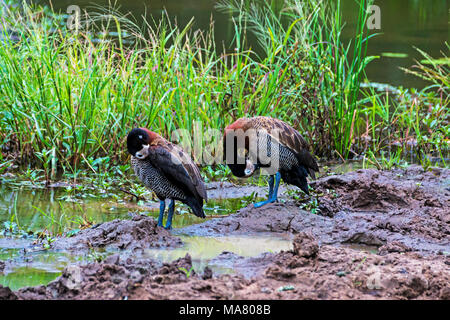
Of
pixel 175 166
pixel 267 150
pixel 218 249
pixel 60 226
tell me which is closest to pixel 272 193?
pixel 267 150

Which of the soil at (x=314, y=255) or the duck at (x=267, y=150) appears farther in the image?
the duck at (x=267, y=150)

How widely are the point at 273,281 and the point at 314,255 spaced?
52 cm

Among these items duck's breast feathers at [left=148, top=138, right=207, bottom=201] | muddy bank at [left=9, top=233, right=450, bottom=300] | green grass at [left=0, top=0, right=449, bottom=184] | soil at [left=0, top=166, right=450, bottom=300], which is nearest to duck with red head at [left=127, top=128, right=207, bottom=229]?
duck's breast feathers at [left=148, top=138, right=207, bottom=201]

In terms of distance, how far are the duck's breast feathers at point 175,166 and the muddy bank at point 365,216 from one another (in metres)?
0.35

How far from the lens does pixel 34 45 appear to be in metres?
7.59

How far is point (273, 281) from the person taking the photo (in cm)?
407

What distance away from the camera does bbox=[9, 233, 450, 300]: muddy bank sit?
3.85m

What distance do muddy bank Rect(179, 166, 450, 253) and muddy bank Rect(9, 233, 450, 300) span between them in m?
0.83

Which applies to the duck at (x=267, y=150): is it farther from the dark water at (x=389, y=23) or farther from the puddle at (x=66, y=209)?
the dark water at (x=389, y=23)

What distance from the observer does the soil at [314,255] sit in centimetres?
392

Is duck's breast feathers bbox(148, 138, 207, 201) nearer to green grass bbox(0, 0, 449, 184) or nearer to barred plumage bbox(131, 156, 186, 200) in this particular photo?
barred plumage bbox(131, 156, 186, 200)

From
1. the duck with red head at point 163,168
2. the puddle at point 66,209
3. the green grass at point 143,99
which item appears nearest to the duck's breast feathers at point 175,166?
the duck with red head at point 163,168

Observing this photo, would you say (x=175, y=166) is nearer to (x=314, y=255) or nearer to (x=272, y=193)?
(x=272, y=193)

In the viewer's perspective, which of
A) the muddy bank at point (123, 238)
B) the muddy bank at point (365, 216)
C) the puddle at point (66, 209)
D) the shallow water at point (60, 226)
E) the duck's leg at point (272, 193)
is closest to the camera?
the shallow water at point (60, 226)
